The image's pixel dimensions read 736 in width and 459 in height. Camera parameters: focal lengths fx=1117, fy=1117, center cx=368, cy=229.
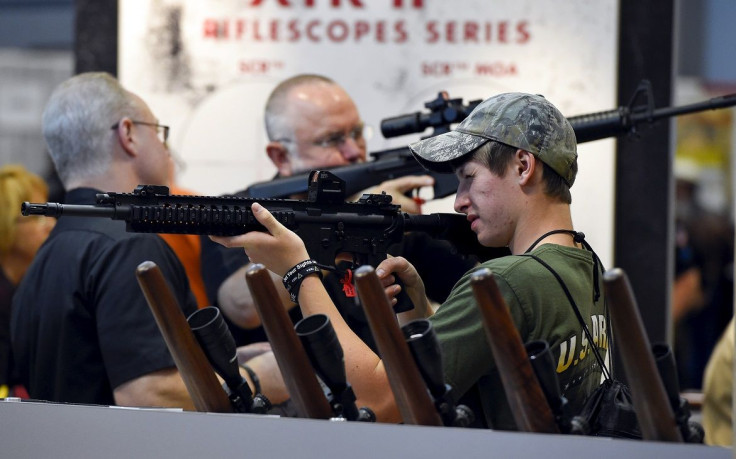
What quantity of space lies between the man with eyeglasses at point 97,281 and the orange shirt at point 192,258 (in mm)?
384

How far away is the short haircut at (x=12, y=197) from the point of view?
14.7 feet

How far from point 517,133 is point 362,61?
7.37 feet

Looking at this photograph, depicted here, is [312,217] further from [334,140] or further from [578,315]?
[334,140]

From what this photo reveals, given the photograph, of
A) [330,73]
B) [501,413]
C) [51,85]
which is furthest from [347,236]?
[51,85]

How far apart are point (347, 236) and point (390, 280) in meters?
0.16

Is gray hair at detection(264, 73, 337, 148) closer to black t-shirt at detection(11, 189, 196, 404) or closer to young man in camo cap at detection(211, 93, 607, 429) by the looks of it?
black t-shirt at detection(11, 189, 196, 404)

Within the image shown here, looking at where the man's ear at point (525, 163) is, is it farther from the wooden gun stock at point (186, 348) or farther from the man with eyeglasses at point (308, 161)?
the man with eyeglasses at point (308, 161)

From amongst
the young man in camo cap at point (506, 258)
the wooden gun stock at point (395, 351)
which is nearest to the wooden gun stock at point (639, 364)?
the wooden gun stock at point (395, 351)

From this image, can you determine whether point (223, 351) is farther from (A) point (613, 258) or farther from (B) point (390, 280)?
(A) point (613, 258)

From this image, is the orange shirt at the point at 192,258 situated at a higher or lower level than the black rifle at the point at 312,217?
lower

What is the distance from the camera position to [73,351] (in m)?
2.82

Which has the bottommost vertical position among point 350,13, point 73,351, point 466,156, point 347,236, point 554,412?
point 73,351

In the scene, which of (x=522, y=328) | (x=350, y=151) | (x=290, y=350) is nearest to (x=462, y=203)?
(x=522, y=328)

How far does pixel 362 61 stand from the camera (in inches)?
166
